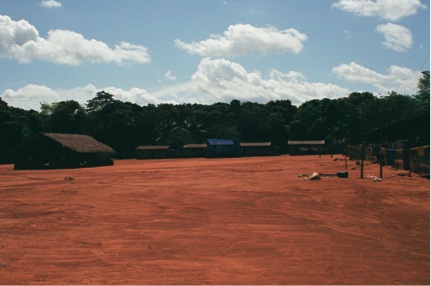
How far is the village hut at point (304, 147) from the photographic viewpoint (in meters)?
74.8

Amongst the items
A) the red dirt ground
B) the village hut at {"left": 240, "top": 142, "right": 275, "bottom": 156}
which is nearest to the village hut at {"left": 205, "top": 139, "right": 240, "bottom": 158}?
the village hut at {"left": 240, "top": 142, "right": 275, "bottom": 156}

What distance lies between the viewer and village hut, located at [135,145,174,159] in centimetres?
7631

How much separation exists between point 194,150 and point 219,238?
226 feet

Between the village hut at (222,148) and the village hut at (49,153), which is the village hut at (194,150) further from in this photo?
the village hut at (49,153)

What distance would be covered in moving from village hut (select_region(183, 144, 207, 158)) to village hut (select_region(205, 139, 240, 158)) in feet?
10.7

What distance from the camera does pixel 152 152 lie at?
76.8 m

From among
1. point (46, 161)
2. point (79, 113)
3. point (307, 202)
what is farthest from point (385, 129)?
point (79, 113)

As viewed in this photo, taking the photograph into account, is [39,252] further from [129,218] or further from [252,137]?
[252,137]

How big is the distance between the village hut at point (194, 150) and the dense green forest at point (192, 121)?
3.10m

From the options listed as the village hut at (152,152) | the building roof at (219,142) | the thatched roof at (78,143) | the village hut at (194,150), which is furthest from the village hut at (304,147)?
the thatched roof at (78,143)

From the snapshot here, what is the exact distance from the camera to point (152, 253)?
28.1 feet

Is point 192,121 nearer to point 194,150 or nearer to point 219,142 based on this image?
point 194,150

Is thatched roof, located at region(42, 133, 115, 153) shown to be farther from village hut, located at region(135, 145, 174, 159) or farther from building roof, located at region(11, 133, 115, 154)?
village hut, located at region(135, 145, 174, 159)

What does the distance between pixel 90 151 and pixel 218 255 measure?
4441 cm
